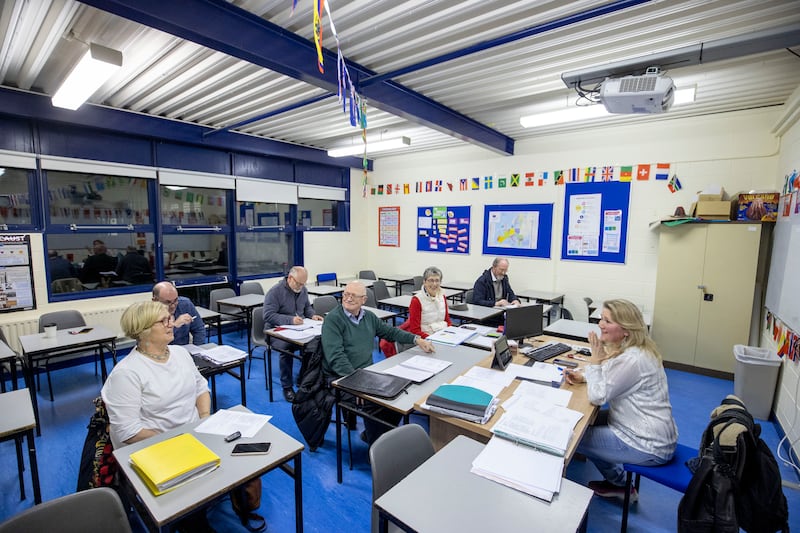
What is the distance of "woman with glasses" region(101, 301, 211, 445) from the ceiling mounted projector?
10.5 ft

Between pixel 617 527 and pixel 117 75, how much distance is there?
526 centimetres

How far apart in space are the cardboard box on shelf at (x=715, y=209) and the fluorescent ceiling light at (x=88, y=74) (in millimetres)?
5686

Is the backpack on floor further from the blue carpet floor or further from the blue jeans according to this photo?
the blue carpet floor

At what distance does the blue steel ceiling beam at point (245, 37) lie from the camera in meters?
2.12

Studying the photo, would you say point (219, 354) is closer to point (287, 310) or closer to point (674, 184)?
point (287, 310)

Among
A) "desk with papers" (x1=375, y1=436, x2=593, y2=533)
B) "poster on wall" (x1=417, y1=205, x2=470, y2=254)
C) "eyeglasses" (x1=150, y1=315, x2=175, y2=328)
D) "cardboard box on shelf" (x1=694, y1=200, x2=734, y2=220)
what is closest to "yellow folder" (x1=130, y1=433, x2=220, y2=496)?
"eyeglasses" (x1=150, y1=315, x2=175, y2=328)

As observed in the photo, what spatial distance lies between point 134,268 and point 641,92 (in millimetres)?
5964

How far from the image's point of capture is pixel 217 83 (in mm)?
3727

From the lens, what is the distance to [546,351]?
279cm

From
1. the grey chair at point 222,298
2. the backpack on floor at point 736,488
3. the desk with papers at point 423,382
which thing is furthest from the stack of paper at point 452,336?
the grey chair at point 222,298

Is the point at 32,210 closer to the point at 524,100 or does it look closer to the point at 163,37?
the point at 163,37

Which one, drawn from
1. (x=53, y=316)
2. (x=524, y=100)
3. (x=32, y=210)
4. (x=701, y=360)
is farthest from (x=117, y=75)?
(x=701, y=360)

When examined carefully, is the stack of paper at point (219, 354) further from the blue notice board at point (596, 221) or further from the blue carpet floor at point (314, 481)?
the blue notice board at point (596, 221)

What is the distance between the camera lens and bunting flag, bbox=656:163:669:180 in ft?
15.5
